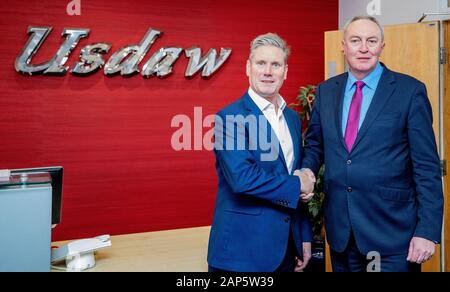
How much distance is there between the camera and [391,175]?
69.1 inches

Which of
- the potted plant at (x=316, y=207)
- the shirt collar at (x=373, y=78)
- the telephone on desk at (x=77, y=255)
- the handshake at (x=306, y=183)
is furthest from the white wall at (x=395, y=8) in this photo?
the telephone on desk at (x=77, y=255)

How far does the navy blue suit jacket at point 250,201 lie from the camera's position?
1.72 metres

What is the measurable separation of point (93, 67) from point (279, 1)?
95.6 inches

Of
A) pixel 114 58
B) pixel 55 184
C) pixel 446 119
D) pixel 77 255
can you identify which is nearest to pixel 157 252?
pixel 77 255

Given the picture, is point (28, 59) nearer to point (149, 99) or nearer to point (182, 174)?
point (149, 99)

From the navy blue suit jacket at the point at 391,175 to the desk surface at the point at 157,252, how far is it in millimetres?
1948


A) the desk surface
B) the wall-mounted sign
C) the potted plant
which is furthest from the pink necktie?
the wall-mounted sign

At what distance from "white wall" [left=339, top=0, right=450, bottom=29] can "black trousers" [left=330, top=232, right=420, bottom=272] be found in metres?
2.50

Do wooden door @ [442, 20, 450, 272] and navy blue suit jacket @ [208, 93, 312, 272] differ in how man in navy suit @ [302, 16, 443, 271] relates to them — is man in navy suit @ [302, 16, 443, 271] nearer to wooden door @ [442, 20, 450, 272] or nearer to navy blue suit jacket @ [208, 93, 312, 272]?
navy blue suit jacket @ [208, 93, 312, 272]

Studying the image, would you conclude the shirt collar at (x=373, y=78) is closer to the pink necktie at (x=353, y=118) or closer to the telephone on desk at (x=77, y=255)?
the pink necktie at (x=353, y=118)

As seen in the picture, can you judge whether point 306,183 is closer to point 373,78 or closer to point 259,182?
point 259,182

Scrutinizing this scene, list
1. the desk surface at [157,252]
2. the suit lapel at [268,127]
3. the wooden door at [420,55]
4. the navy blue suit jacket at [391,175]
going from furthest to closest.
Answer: the desk surface at [157,252] < the wooden door at [420,55] < the suit lapel at [268,127] < the navy blue suit jacket at [391,175]

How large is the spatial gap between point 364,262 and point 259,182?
64 cm

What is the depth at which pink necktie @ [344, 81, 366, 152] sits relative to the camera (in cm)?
185
